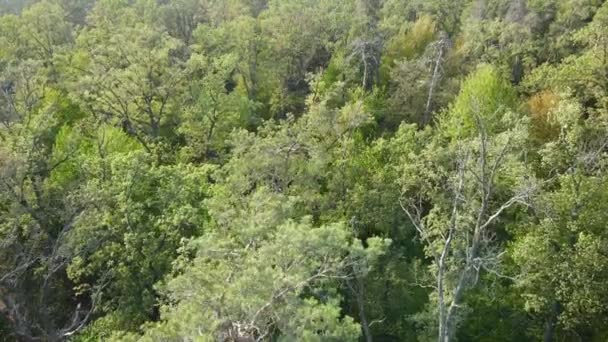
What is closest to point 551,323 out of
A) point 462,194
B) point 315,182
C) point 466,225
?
point 466,225

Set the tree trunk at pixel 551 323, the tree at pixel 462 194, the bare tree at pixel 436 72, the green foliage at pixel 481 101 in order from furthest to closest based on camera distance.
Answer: the bare tree at pixel 436 72
the green foliage at pixel 481 101
the tree trunk at pixel 551 323
the tree at pixel 462 194

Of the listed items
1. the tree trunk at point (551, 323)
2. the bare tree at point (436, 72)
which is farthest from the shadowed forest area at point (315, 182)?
the bare tree at point (436, 72)

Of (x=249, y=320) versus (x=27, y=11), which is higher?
(x=27, y=11)

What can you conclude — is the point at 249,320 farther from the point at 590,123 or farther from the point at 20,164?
the point at 590,123

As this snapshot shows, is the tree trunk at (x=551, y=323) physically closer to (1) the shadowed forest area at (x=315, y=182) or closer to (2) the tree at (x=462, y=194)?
(1) the shadowed forest area at (x=315, y=182)

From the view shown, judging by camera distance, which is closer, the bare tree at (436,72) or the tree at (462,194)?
the tree at (462,194)

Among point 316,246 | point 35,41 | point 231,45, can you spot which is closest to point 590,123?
point 316,246

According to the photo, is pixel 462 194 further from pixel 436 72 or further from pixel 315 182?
pixel 436 72

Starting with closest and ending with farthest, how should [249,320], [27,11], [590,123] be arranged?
[249,320] → [590,123] → [27,11]
